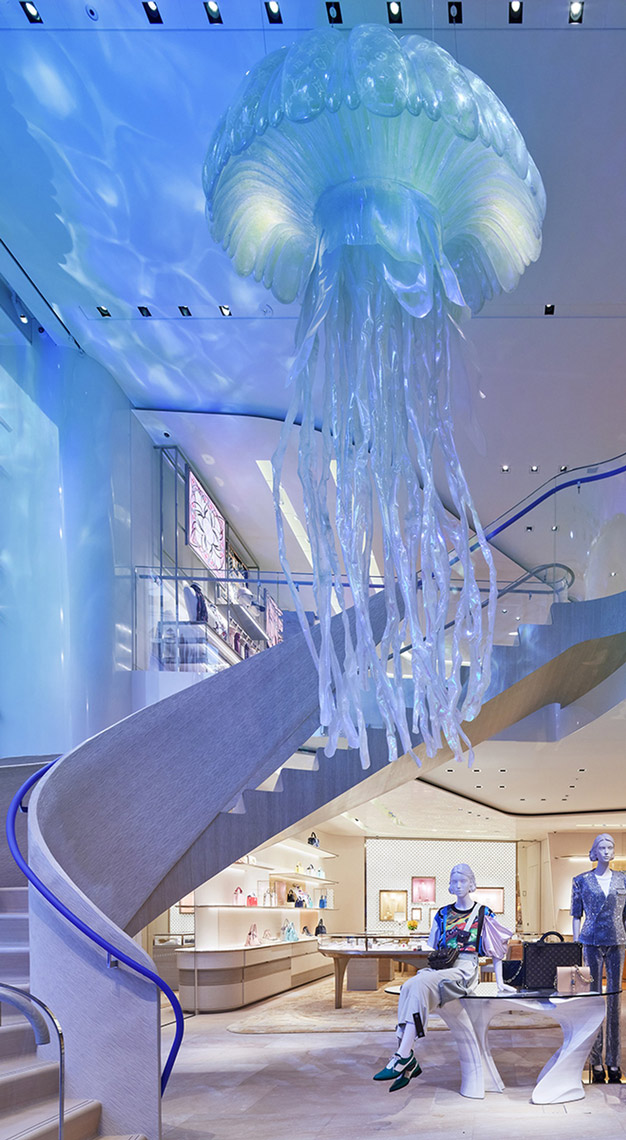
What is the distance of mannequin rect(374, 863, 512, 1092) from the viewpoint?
6172 mm

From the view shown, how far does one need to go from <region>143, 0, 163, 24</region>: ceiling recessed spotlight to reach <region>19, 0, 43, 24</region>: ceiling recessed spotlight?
0.62 meters

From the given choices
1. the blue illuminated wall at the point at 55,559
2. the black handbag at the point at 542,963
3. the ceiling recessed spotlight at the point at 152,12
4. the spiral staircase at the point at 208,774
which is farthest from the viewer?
the blue illuminated wall at the point at 55,559

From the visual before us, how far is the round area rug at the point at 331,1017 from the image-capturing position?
9836mm

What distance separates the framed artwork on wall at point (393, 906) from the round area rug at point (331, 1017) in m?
9.20

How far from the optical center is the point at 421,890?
75.5 feet

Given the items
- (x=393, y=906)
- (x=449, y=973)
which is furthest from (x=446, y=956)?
(x=393, y=906)

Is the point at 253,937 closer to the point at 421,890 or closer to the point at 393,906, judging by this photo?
the point at 393,906

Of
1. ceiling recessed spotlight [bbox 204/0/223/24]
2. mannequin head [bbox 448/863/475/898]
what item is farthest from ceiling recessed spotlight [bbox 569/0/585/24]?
mannequin head [bbox 448/863/475/898]

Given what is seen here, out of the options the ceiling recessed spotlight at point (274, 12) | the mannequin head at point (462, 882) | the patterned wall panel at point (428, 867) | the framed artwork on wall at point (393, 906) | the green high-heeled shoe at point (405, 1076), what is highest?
the ceiling recessed spotlight at point (274, 12)

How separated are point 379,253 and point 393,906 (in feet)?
66.3

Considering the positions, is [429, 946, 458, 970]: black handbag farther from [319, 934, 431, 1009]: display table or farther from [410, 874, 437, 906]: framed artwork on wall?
[410, 874, 437, 906]: framed artwork on wall

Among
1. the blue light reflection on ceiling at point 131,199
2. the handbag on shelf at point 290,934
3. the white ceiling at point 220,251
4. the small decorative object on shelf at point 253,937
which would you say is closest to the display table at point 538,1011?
the white ceiling at point 220,251

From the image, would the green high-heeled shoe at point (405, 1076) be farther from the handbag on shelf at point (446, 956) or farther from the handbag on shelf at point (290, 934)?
the handbag on shelf at point (290, 934)

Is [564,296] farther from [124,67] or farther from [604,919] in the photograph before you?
[604,919]
